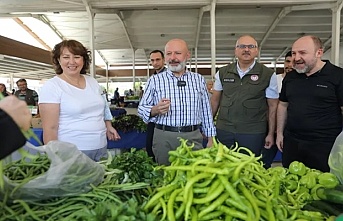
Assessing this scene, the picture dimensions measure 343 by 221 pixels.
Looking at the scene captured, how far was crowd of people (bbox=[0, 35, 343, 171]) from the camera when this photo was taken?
83.4 inches

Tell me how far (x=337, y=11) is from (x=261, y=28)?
4.24 m

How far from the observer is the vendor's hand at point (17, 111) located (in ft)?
2.50

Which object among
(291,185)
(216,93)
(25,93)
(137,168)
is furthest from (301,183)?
(25,93)

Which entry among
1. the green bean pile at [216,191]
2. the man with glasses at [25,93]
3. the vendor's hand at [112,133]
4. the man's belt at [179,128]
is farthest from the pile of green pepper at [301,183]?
the man with glasses at [25,93]

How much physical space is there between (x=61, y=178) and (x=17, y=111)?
327 millimetres

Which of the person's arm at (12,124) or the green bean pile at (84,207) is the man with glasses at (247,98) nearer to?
the green bean pile at (84,207)

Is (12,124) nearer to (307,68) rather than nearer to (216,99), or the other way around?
(307,68)

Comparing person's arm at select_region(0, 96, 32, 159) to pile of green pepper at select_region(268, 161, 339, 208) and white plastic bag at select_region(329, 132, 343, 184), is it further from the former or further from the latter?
white plastic bag at select_region(329, 132, 343, 184)

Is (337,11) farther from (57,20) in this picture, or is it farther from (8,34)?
(8,34)

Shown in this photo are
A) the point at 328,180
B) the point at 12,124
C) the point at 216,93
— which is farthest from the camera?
the point at 216,93

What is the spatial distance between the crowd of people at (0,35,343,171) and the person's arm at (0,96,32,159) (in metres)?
1.31

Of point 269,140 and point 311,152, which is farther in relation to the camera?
point 269,140

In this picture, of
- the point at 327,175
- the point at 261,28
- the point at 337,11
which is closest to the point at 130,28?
the point at 261,28

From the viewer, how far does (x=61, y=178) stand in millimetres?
1028
